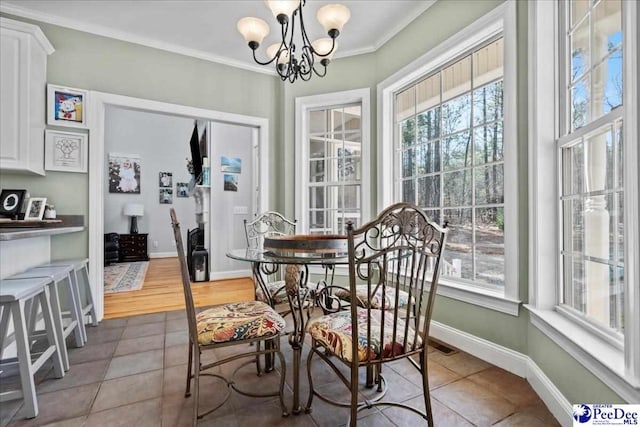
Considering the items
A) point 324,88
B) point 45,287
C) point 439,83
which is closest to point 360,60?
point 324,88

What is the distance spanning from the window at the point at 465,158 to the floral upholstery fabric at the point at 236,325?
5.18 ft

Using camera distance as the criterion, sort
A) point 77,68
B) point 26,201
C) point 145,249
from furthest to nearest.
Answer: point 145,249
point 77,68
point 26,201

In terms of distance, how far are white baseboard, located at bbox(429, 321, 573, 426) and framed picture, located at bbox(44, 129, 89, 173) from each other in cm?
351

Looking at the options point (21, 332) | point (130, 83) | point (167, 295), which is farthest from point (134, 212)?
point (21, 332)

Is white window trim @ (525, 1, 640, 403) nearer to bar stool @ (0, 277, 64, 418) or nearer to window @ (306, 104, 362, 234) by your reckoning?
window @ (306, 104, 362, 234)

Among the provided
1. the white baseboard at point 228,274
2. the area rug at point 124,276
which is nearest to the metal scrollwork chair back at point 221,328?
the area rug at point 124,276

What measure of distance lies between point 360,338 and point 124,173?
789cm

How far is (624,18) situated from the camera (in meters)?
1.08

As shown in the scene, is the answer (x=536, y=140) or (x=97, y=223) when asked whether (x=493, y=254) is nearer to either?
(x=536, y=140)

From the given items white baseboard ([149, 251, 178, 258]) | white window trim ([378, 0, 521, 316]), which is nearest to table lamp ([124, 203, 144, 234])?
white baseboard ([149, 251, 178, 258])

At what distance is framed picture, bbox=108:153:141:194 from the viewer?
7.22m

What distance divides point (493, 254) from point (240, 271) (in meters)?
4.00

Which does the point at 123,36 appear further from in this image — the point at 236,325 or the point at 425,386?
the point at 425,386

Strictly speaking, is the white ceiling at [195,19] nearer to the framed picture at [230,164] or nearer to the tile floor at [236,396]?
the framed picture at [230,164]
